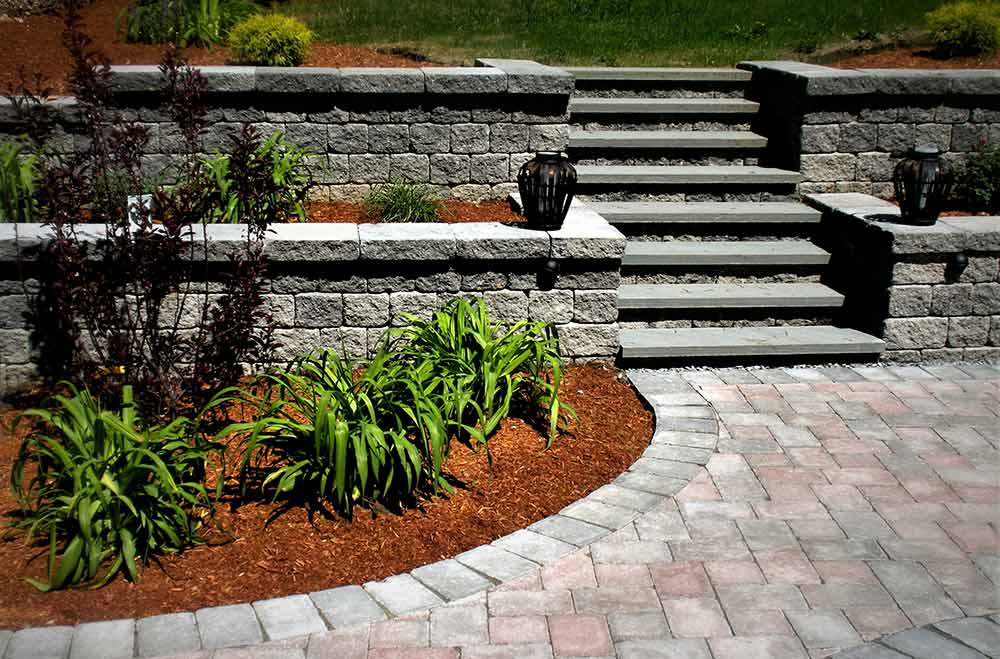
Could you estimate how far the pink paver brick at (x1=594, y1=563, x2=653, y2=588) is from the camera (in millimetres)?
4023

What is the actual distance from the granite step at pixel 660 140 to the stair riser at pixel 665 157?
47 mm

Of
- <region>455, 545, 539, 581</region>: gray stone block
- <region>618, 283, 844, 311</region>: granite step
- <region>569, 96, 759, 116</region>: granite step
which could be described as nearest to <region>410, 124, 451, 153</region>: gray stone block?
<region>569, 96, 759, 116</region>: granite step

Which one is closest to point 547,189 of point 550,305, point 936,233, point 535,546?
point 550,305

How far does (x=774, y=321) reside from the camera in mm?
6977

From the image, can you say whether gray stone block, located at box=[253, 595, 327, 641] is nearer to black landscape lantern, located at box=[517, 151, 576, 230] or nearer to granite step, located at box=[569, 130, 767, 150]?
black landscape lantern, located at box=[517, 151, 576, 230]

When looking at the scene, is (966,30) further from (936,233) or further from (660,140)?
(936,233)

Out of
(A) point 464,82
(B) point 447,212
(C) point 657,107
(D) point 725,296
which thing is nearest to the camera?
(D) point 725,296

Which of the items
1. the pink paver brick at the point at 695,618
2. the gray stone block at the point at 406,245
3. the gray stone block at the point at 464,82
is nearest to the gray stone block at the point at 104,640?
the pink paver brick at the point at 695,618

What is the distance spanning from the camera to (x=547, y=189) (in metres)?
6.02

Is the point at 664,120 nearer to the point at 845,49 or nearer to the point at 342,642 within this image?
the point at 845,49

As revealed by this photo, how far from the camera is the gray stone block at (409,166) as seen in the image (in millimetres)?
7738

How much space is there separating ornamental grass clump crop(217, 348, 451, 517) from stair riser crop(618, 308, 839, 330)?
89.2 inches

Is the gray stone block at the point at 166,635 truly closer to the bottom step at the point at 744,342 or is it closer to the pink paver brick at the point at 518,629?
the pink paver brick at the point at 518,629

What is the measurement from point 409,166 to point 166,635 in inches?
188
